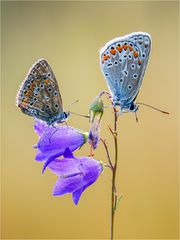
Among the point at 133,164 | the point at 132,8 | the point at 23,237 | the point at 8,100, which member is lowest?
the point at 23,237

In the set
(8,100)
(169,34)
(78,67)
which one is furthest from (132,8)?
(8,100)

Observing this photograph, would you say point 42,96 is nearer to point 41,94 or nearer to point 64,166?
point 41,94

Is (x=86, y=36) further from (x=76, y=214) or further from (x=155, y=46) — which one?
(x=76, y=214)

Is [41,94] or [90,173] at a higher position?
[41,94]

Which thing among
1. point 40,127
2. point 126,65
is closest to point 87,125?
point 40,127

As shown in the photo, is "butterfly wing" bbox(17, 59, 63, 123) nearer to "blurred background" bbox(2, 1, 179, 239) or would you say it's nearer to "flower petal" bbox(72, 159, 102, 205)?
"flower petal" bbox(72, 159, 102, 205)

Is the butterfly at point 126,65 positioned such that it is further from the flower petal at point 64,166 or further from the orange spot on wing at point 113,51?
the flower petal at point 64,166

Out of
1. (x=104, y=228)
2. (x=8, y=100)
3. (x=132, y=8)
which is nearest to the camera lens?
(x=104, y=228)
